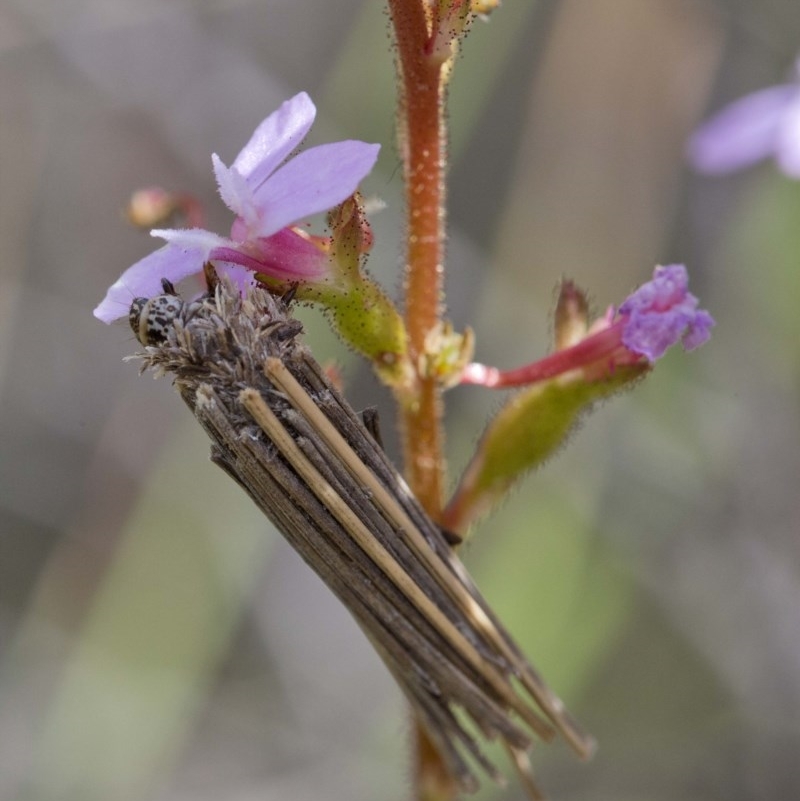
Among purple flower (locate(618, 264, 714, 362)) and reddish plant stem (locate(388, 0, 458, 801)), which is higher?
reddish plant stem (locate(388, 0, 458, 801))

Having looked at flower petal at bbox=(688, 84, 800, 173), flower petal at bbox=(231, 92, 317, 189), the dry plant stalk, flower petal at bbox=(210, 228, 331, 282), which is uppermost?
flower petal at bbox=(688, 84, 800, 173)

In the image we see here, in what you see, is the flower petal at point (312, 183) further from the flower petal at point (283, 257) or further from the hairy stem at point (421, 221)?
the hairy stem at point (421, 221)

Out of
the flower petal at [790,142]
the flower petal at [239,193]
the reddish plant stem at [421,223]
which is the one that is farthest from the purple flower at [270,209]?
the flower petal at [790,142]

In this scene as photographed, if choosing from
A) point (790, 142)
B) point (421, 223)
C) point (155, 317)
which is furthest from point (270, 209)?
point (790, 142)

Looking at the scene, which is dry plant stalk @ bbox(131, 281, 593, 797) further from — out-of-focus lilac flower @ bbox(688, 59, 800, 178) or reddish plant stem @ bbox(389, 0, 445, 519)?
out-of-focus lilac flower @ bbox(688, 59, 800, 178)

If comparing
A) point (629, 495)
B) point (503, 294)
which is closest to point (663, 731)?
point (629, 495)

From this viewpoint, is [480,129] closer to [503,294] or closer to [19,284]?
[503,294]

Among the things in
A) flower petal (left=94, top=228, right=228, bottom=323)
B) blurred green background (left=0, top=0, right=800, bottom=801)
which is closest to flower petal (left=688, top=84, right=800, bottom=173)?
blurred green background (left=0, top=0, right=800, bottom=801)
